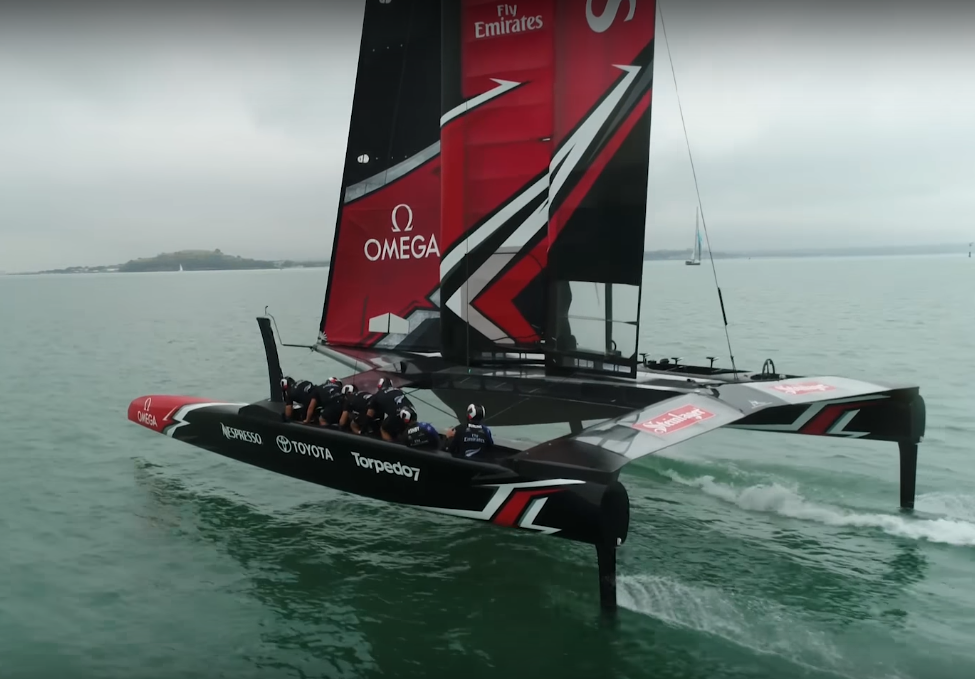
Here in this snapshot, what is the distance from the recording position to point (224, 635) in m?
4.93

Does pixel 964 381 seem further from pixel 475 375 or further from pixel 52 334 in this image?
pixel 52 334

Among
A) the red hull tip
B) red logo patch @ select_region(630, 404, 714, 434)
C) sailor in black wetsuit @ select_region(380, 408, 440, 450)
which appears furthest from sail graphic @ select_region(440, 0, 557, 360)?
the red hull tip

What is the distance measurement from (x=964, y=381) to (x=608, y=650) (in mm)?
11812

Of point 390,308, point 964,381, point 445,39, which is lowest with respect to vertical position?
point 964,381

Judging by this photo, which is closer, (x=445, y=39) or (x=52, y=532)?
(x=52, y=532)

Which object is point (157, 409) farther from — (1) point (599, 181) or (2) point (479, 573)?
(1) point (599, 181)

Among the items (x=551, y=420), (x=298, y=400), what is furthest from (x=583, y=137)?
(x=298, y=400)

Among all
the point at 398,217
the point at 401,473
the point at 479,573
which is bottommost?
the point at 479,573

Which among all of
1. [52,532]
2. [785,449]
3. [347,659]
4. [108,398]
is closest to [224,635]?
[347,659]

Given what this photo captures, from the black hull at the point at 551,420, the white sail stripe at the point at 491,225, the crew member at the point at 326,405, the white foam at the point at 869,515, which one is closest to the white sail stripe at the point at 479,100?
the white sail stripe at the point at 491,225

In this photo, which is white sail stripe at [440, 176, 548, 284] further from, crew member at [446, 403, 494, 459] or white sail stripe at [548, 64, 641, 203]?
crew member at [446, 403, 494, 459]

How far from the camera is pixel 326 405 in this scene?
6.67 meters

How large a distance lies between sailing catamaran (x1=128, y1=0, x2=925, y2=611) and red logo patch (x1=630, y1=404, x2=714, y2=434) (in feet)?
0.07

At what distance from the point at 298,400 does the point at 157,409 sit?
2434mm
